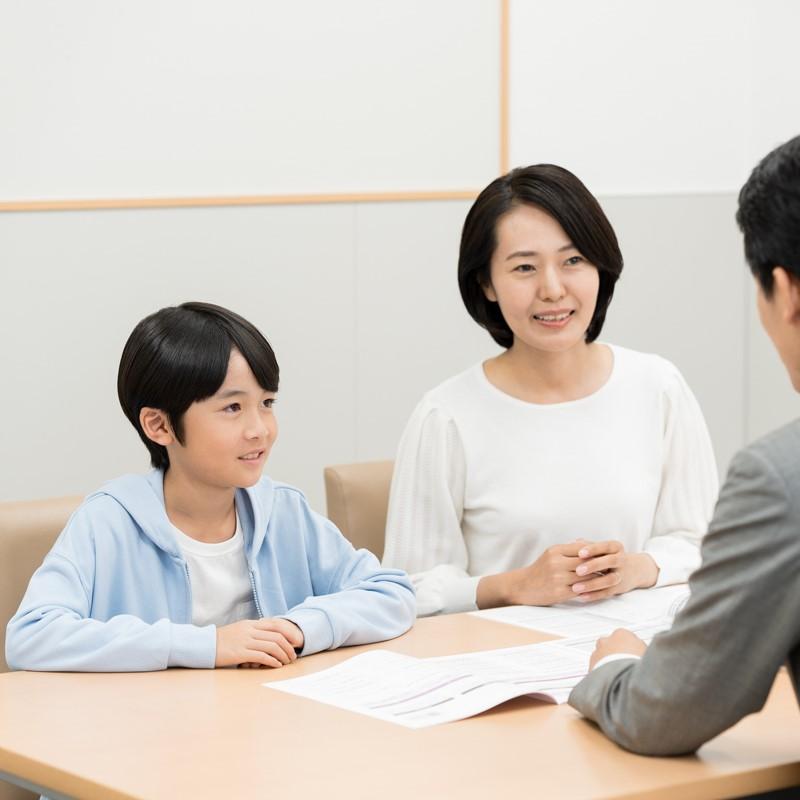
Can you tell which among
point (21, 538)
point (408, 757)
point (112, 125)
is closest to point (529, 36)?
point (112, 125)

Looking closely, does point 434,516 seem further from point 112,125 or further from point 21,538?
point 112,125

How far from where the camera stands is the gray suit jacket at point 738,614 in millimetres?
1298

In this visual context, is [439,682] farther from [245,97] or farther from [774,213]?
[245,97]

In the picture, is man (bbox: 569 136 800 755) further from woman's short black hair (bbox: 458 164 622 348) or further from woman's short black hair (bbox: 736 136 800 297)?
woman's short black hair (bbox: 458 164 622 348)

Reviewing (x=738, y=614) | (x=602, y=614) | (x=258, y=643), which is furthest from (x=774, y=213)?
(x=602, y=614)

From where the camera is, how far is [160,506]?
6.89 feet

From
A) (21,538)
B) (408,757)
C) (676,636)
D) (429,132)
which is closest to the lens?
(676,636)

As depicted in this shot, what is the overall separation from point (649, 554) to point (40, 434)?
155 cm

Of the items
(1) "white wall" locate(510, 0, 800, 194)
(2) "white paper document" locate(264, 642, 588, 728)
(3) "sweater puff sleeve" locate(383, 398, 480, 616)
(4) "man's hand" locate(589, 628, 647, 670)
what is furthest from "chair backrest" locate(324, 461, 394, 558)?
(1) "white wall" locate(510, 0, 800, 194)

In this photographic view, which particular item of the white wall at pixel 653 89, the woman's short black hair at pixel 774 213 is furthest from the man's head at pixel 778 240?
the white wall at pixel 653 89

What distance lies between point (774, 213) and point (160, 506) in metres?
1.07

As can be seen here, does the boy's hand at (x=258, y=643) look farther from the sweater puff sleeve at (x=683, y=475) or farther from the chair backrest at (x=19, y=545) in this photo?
the sweater puff sleeve at (x=683, y=475)

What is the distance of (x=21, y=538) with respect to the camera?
2.19 metres

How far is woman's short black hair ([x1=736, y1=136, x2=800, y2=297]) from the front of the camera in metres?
1.31
